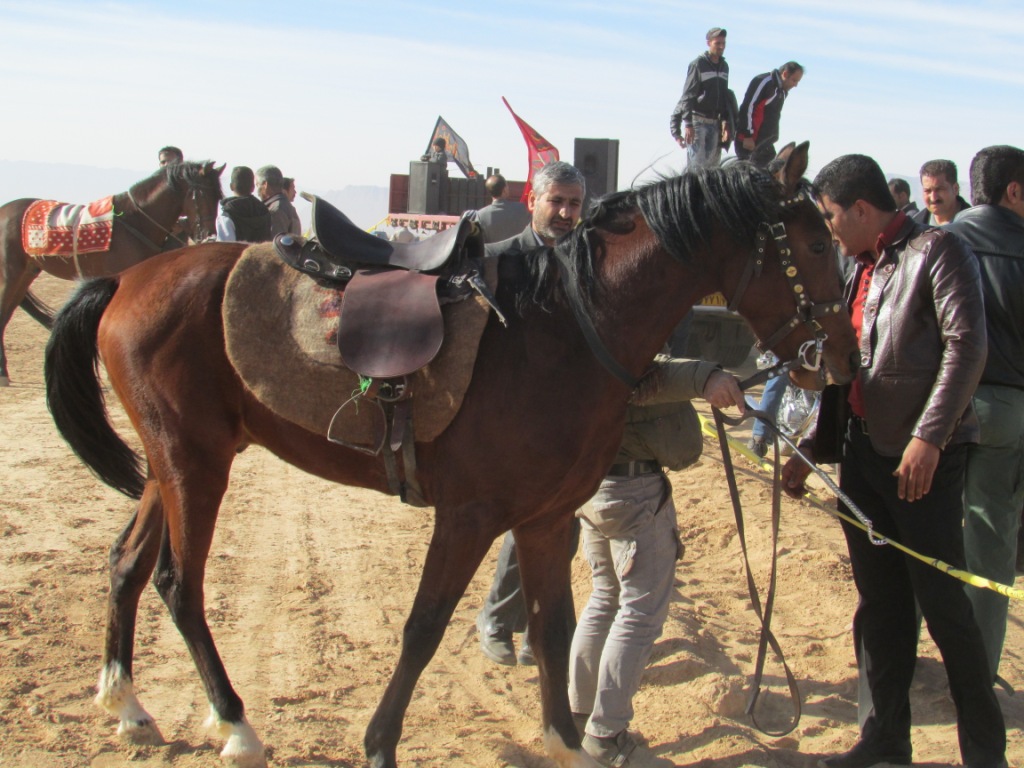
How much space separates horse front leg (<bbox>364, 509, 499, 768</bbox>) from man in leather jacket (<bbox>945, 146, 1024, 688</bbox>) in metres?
2.10

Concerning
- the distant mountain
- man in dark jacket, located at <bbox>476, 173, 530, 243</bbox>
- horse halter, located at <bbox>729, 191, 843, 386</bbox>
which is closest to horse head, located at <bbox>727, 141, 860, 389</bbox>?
horse halter, located at <bbox>729, 191, 843, 386</bbox>

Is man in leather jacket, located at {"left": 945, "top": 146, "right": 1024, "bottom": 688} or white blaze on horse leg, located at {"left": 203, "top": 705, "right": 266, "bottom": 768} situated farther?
man in leather jacket, located at {"left": 945, "top": 146, "right": 1024, "bottom": 688}

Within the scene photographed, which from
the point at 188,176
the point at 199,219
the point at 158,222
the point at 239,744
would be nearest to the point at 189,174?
the point at 188,176

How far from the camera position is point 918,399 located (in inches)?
130

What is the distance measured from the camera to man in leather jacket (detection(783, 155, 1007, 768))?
10.5 ft

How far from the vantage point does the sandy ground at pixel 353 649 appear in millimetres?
3695

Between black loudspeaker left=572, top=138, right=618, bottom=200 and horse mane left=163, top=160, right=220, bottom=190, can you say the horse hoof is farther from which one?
black loudspeaker left=572, top=138, right=618, bottom=200

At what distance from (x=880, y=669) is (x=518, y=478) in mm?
1685

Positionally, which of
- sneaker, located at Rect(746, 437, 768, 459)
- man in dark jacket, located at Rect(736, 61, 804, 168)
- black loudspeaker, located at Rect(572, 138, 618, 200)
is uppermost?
man in dark jacket, located at Rect(736, 61, 804, 168)

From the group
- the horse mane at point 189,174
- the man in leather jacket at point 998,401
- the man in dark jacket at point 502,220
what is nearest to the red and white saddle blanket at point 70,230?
the horse mane at point 189,174

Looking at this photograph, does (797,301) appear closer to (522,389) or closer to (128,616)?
(522,389)

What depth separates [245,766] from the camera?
3398 mm

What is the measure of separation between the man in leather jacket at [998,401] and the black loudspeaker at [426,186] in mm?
9622

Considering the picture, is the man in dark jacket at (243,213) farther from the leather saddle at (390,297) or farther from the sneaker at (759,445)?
the leather saddle at (390,297)
